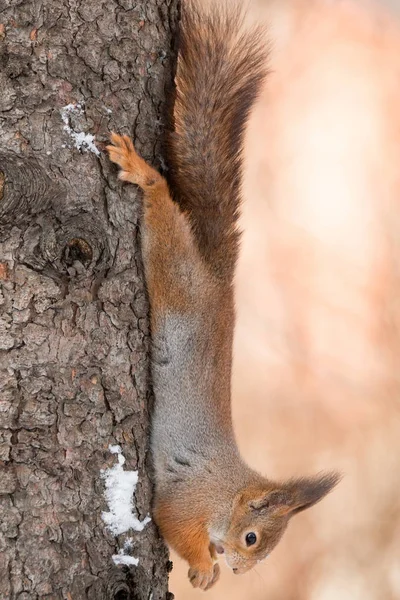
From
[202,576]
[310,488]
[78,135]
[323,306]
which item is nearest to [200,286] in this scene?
[78,135]

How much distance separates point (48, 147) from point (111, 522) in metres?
0.83

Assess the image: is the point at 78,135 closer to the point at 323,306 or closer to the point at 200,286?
the point at 200,286

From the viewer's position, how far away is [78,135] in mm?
1864

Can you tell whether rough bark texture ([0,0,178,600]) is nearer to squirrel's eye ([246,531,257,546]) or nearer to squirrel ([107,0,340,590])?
squirrel ([107,0,340,590])

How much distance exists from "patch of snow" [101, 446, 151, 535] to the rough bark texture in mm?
20

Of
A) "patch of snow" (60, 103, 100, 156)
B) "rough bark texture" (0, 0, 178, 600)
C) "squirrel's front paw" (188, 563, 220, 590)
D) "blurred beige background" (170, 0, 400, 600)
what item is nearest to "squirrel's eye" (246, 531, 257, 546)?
"squirrel's front paw" (188, 563, 220, 590)

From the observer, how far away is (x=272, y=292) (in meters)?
4.17

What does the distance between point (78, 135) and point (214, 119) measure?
537 millimetres

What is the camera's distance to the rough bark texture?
1733mm

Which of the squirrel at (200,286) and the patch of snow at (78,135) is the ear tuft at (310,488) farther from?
the patch of snow at (78,135)

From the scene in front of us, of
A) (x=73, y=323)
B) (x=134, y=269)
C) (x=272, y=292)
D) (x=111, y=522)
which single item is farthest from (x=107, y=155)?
(x=272, y=292)

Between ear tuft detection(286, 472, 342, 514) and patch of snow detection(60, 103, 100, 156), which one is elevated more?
patch of snow detection(60, 103, 100, 156)

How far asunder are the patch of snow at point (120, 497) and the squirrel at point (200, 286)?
133 mm

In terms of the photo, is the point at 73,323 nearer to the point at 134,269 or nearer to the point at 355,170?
the point at 134,269
